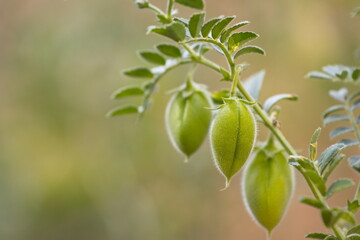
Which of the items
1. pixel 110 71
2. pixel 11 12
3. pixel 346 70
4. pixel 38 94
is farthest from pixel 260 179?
pixel 11 12

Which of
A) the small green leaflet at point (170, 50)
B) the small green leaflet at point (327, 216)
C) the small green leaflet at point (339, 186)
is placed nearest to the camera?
the small green leaflet at point (327, 216)

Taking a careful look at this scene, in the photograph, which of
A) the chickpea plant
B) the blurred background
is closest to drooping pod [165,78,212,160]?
the chickpea plant

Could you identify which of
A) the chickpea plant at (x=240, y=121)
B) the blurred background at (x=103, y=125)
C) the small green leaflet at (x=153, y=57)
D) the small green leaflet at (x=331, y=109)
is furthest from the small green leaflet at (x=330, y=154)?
the blurred background at (x=103, y=125)

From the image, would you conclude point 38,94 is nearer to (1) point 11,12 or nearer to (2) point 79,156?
(2) point 79,156

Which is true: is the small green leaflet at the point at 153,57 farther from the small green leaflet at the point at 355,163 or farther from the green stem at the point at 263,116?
the small green leaflet at the point at 355,163

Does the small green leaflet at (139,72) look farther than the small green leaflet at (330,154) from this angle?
Yes

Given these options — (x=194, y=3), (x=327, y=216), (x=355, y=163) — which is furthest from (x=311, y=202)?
(x=194, y=3)
